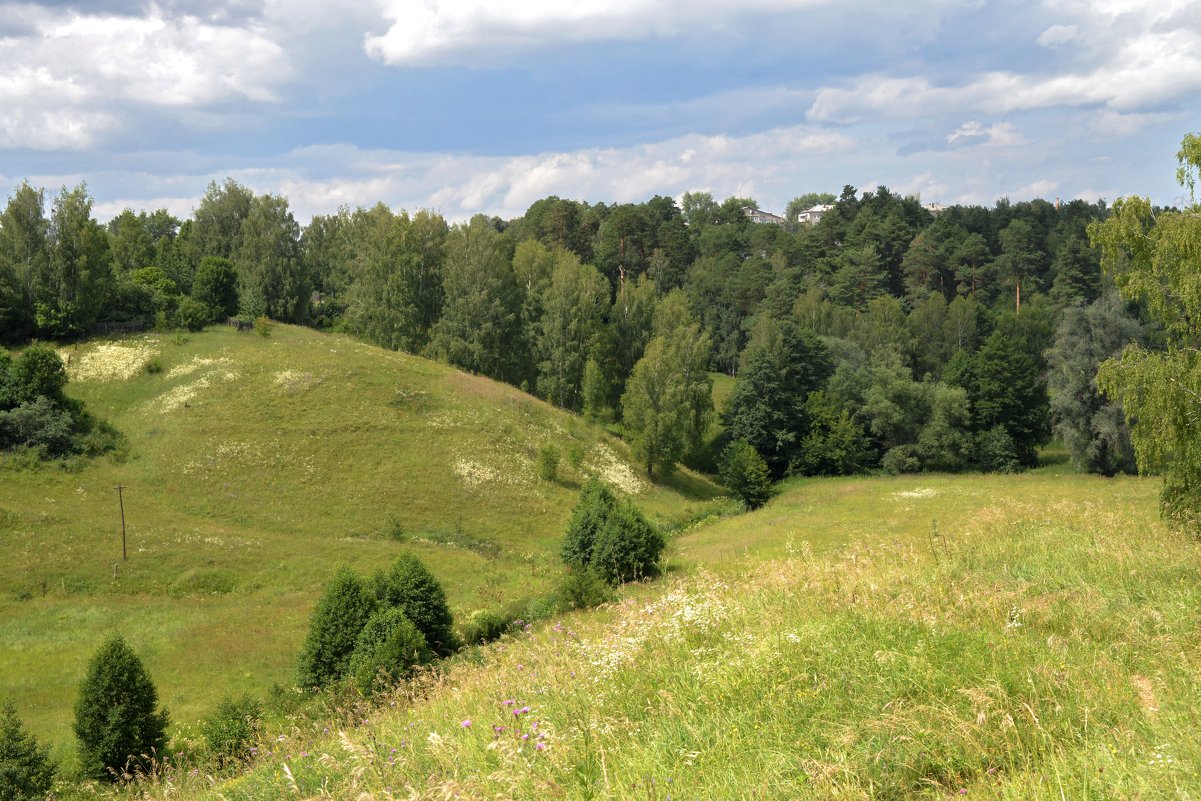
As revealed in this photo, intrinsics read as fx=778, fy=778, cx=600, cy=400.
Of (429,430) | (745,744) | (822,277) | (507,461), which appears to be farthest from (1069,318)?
(745,744)

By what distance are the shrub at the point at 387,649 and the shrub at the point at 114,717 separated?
13.6 ft

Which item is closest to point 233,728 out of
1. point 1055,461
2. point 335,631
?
point 335,631

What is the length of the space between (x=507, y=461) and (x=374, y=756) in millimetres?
41956

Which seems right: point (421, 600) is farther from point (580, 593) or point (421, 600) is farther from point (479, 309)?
point (479, 309)

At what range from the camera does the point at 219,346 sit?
177ft

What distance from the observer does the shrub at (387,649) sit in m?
14.5

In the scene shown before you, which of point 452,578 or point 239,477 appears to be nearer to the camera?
point 452,578

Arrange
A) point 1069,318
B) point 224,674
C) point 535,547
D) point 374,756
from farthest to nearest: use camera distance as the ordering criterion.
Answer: point 1069,318 → point 535,547 → point 224,674 → point 374,756

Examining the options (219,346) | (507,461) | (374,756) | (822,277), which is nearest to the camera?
(374,756)

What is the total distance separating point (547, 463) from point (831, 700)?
41.2 metres

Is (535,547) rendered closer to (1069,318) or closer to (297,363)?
(297,363)

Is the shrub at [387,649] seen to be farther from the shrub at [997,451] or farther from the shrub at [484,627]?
the shrub at [997,451]

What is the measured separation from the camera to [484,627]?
21.9 m

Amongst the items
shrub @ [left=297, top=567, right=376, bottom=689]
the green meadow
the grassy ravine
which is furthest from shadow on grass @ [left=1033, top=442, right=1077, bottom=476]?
the grassy ravine
